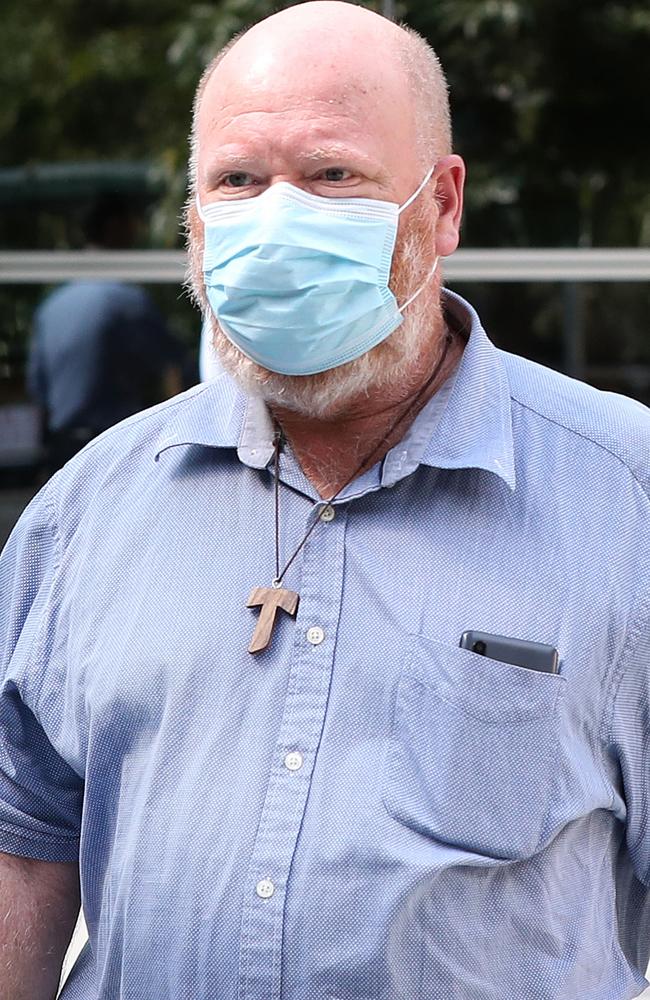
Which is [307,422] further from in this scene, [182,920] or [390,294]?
[182,920]

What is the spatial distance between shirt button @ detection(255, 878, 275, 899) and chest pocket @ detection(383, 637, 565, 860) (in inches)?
6.2

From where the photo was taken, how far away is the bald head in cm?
182

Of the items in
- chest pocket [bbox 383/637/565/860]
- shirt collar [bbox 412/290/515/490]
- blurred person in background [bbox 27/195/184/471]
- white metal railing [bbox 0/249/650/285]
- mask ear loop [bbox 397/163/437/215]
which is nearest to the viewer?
chest pocket [bbox 383/637/565/860]

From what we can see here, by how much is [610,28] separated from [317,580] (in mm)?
3827

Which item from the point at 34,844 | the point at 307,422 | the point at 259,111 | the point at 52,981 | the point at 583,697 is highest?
the point at 259,111

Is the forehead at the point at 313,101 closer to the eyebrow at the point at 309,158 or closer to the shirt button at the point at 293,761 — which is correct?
the eyebrow at the point at 309,158

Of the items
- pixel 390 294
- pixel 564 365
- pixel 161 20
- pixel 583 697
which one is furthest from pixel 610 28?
pixel 583 697

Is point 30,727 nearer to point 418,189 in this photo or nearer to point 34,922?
point 34,922

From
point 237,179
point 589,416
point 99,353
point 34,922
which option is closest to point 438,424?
point 589,416

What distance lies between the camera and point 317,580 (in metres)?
1.76

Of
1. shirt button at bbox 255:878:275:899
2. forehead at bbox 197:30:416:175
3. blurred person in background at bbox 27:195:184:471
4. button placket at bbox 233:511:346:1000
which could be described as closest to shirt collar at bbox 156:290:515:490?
button placket at bbox 233:511:346:1000

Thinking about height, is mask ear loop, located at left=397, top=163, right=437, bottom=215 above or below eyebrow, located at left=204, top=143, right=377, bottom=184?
below

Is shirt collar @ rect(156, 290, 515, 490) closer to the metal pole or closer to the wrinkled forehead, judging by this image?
the wrinkled forehead

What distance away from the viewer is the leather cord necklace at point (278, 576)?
175 cm
